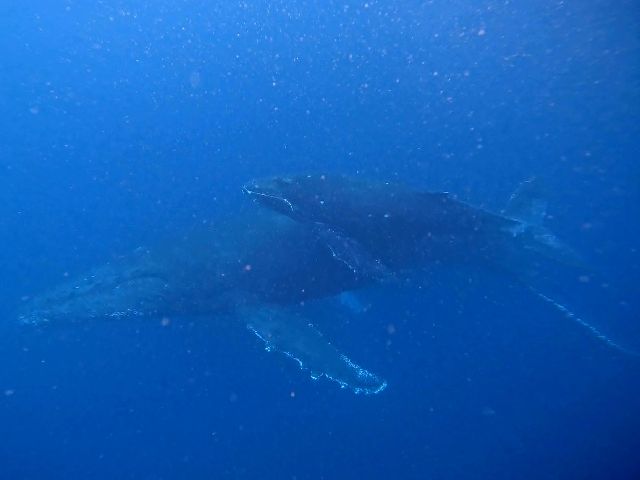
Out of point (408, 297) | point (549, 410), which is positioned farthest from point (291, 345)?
point (549, 410)

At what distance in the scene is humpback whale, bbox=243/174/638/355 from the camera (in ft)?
22.7

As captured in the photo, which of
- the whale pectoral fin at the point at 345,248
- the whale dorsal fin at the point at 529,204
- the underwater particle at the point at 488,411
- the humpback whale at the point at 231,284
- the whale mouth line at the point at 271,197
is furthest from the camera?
the underwater particle at the point at 488,411

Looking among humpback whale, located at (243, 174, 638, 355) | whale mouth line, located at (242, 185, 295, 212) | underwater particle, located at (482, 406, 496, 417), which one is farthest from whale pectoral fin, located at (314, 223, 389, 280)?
underwater particle, located at (482, 406, 496, 417)

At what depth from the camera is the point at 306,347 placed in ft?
25.8

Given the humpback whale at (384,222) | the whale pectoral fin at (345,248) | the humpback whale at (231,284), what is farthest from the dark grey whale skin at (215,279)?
the whale pectoral fin at (345,248)

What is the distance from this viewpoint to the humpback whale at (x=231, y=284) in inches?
324

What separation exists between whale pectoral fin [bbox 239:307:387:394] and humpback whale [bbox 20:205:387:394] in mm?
21

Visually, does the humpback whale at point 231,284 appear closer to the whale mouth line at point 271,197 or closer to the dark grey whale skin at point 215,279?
the dark grey whale skin at point 215,279

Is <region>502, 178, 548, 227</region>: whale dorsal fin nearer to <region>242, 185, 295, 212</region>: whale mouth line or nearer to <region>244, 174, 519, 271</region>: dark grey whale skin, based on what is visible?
<region>244, 174, 519, 271</region>: dark grey whale skin

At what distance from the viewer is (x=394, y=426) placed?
38.4 feet

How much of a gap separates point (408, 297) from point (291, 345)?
5.09 meters

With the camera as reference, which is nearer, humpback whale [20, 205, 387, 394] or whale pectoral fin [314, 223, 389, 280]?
whale pectoral fin [314, 223, 389, 280]

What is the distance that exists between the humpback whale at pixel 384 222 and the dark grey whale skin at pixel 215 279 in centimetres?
94

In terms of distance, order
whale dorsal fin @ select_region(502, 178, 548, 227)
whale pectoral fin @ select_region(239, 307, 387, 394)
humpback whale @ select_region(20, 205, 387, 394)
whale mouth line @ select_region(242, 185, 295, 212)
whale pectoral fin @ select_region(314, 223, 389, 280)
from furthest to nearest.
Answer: whale dorsal fin @ select_region(502, 178, 548, 227), humpback whale @ select_region(20, 205, 387, 394), whale pectoral fin @ select_region(239, 307, 387, 394), whale pectoral fin @ select_region(314, 223, 389, 280), whale mouth line @ select_region(242, 185, 295, 212)
